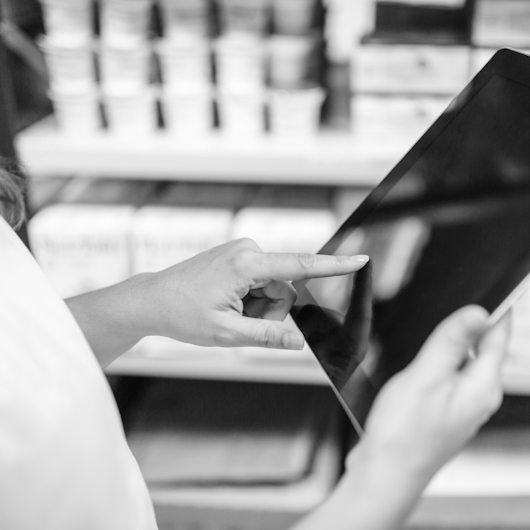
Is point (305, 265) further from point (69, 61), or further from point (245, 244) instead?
point (69, 61)

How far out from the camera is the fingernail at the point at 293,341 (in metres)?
0.64

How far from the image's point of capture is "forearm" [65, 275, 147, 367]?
767 mm

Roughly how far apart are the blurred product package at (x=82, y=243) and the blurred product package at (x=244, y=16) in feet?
1.30

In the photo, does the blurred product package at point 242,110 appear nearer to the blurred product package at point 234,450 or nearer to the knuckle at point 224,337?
the knuckle at point 224,337

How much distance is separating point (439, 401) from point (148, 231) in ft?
2.47

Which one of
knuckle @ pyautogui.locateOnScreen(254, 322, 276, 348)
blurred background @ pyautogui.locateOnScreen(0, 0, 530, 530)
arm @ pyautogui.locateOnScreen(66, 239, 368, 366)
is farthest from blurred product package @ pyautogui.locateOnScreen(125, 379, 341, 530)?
knuckle @ pyautogui.locateOnScreen(254, 322, 276, 348)

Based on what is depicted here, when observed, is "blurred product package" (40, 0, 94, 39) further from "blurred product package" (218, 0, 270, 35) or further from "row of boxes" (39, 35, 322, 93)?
"blurred product package" (218, 0, 270, 35)

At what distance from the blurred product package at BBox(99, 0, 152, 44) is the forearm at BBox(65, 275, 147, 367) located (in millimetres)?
490

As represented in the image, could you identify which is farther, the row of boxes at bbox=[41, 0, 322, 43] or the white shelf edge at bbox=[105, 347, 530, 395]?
the white shelf edge at bbox=[105, 347, 530, 395]

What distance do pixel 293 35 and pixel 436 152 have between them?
1.59 feet

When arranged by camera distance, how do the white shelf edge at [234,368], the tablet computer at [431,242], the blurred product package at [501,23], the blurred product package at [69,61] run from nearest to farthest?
the tablet computer at [431,242]
the blurred product package at [501,23]
the blurred product package at [69,61]
the white shelf edge at [234,368]

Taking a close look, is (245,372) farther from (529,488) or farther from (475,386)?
(475,386)

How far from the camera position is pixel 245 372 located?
1.20m

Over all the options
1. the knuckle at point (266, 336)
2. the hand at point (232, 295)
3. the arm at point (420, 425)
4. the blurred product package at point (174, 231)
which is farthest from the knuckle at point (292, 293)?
the blurred product package at point (174, 231)
